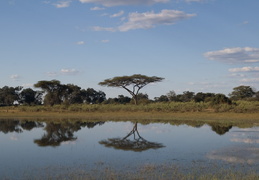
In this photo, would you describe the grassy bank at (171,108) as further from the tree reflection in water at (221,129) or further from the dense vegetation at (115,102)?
the tree reflection in water at (221,129)

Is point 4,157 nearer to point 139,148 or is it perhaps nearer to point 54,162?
point 54,162

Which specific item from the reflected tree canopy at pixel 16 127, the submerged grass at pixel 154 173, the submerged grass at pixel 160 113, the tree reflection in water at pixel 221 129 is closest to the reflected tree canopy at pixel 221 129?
the tree reflection in water at pixel 221 129

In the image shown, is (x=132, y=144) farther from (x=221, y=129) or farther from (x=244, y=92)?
(x=244, y=92)

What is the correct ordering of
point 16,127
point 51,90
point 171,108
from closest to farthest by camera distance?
1. point 16,127
2. point 171,108
3. point 51,90

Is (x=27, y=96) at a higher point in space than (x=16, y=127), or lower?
higher

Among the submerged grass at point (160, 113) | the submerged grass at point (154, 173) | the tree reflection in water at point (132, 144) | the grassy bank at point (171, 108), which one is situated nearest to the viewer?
the submerged grass at point (154, 173)

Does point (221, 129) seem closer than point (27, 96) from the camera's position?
Yes

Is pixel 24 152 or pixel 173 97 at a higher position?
pixel 173 97

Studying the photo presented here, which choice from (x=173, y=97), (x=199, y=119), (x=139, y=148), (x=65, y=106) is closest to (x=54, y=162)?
(x=139, y=148)

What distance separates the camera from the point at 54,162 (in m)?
12.3

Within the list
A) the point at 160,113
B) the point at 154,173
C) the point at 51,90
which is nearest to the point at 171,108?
the point at 160,113

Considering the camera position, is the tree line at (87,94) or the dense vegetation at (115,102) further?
the tree line at (87,94)

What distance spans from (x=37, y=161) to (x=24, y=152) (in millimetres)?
2621

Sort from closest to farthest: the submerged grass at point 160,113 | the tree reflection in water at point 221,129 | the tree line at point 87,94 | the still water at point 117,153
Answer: the still water at point 117,153 < the tree reflection in water at point 221,129 < the submerged grass at point 160,113 < the tree line at point 87,94
